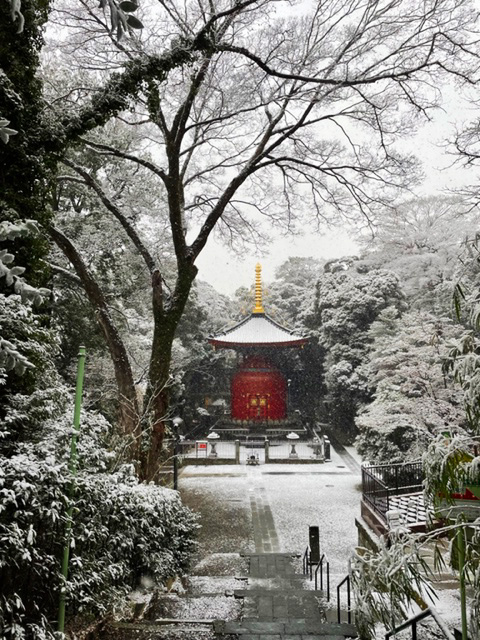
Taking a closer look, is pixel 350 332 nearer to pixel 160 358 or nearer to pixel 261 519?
pixel 261 519

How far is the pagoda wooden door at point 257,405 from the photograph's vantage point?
87.7 feet

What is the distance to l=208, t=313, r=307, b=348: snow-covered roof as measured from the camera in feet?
82.7

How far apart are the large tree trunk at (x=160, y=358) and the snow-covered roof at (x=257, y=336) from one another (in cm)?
1665

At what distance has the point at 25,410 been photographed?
400cm

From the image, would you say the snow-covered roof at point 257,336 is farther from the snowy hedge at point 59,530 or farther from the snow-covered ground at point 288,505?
the snowy hedge at point 59,530

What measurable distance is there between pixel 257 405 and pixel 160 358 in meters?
19.6

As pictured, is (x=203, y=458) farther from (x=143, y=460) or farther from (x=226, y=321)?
(x=226, y=321)

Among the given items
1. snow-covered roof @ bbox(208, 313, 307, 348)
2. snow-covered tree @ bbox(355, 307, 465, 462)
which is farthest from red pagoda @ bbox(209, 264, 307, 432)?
snow-covered tree @ bbox(355, 307, 465, 462)

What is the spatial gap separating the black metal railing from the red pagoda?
12.4 m

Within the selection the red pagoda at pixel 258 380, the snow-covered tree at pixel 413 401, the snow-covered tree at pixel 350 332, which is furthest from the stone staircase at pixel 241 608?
the red pagoda at pixel 258 380

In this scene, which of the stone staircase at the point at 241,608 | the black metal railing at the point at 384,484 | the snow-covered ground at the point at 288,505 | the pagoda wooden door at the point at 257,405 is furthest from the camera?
the pagoda wooden door at the point at 257,405

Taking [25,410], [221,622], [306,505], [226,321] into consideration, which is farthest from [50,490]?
[226,321]

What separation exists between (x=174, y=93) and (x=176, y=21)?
4.89ft

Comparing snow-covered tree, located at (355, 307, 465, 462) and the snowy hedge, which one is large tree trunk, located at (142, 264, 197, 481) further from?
snow-covered tree, located at (355, 307, 465, 462)
